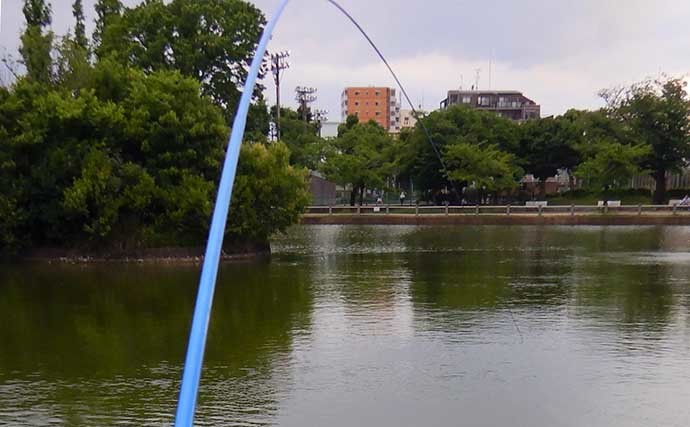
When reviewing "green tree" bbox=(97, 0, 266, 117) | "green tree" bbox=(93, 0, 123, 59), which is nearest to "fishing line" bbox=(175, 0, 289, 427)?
"green tree" bbox=(97, 0, 266, 117)

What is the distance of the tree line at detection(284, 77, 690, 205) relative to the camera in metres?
37.6

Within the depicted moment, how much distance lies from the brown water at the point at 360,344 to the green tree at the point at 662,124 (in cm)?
2496

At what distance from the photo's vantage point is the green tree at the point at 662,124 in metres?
39.4

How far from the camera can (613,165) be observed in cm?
3631

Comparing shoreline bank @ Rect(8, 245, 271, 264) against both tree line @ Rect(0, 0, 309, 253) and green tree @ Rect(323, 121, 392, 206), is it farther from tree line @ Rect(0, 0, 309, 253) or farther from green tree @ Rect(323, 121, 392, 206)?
green tree @ Rect(323, 121, 392, 206)

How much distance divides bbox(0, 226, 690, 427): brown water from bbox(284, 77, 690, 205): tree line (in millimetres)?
20601

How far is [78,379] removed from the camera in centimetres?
768

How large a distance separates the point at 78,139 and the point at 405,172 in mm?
27678

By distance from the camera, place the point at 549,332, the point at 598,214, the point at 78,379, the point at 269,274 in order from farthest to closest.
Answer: the point at 598,214, the point at 269,274, the point at 549,332, the point at 78,379

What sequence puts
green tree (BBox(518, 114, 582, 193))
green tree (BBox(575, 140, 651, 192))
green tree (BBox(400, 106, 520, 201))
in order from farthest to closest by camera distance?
green tree (BBox(518, 114, 582, 193)) → green tree (BBox(400, 106, 520, 201)) → green tree (BBox(575, 140, 651, 192))

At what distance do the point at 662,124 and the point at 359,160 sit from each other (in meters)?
19.1

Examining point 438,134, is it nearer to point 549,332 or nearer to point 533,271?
point 533,271

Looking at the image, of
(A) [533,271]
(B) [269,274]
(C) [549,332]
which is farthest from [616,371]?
(B) [269,274]

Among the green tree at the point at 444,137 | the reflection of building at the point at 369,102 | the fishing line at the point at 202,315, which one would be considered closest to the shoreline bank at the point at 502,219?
the green tree at the point at 444,137
